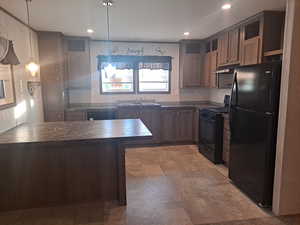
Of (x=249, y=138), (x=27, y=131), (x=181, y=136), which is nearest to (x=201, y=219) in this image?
(x=249, y=138)

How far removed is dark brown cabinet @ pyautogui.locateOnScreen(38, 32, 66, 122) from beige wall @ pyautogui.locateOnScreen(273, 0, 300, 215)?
386 centimetres

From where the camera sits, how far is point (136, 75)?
5289mm

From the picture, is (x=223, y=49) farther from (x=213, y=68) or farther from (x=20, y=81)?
(x=20, y=81)

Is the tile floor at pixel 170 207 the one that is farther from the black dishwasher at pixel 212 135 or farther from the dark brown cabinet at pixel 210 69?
the dark brown cabinet at pixel 210 69

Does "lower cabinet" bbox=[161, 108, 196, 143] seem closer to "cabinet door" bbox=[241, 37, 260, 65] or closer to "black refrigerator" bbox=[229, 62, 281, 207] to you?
"cabinet door" bbox=[241, 37, 260, 65]

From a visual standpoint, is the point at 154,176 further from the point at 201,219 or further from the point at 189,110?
the point at 189,110

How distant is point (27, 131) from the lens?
2.56 meters

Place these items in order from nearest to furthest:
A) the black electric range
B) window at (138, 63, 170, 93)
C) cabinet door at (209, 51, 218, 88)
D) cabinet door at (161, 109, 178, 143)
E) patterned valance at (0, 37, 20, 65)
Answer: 1. patterned valance at (0, 37, 20, 65)
2. the black electric range
3. cabinet door at (209, 51, 218, 88)
4. cabinet door at (161, 109, 178, 143)
5. window at (138, 63, 170, 93)

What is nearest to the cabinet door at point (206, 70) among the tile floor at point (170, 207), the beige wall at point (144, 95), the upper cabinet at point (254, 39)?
the beige wall at point (144, 95)

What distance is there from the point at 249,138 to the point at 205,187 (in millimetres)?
929

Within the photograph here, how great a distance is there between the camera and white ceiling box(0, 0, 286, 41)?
273 centimetres

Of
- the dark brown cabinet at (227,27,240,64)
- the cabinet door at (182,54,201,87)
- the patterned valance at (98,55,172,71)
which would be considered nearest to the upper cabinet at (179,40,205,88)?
the cabinet door at (182,54,201,87)

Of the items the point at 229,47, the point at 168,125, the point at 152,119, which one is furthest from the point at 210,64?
the point at 152,119

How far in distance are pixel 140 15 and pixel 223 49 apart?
75.2 inches
